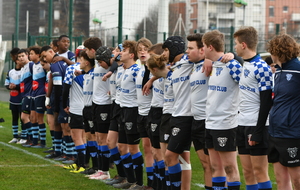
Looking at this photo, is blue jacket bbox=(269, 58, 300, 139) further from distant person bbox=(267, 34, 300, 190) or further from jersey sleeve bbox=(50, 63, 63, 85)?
jersey sleeve bbox=(50, 63, 63, 85)

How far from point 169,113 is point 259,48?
8.96 metres

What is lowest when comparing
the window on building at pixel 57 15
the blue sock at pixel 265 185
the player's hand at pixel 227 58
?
the blue sock at pixel 265 185

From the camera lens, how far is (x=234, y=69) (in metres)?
5.94

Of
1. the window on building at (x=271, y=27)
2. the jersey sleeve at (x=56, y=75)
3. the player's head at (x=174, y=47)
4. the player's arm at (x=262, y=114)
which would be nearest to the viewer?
the player's arm at (x=262, y=114)

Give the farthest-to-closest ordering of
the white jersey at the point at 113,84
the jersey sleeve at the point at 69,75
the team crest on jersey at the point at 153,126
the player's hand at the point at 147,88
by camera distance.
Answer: the jersey sleeve at the point at 69,75 → the white jersey at the point at 113,84 → the player's hand at the point at 147,88 → the team crest on jersey at the point at 153,126

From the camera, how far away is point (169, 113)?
6895mm

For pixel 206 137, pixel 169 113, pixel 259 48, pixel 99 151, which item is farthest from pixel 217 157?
pixel 259 48

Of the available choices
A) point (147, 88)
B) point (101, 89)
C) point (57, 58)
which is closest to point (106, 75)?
point (101, 89)

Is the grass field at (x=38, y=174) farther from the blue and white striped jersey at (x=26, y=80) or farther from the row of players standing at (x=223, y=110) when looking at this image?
the row of players standing at (x=223, y=110)

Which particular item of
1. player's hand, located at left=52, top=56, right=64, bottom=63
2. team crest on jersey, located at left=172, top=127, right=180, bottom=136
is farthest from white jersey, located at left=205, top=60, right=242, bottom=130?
player's hand, located at left=52, top=56, right=64, bottom=63

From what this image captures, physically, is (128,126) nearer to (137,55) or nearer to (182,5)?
(137,55)

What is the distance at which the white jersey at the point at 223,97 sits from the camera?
5934 mm

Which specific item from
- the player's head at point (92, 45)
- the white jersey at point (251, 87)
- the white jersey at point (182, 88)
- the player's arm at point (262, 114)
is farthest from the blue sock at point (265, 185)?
the player's head at point (92, 45)

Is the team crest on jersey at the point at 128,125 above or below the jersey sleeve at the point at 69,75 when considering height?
below
